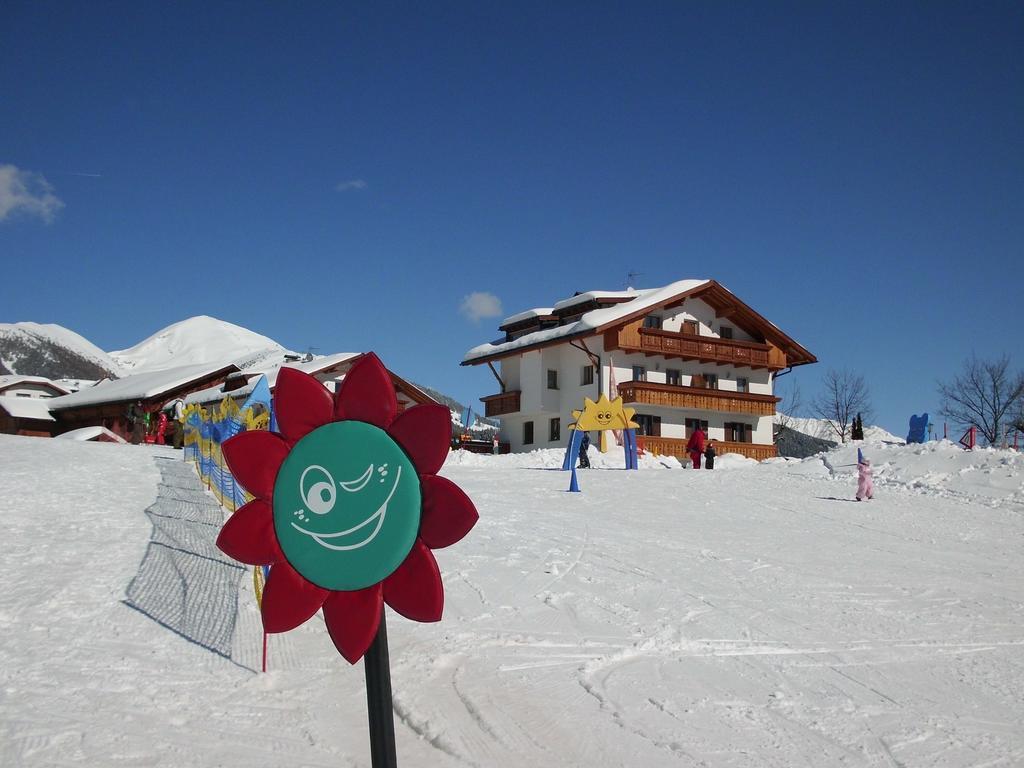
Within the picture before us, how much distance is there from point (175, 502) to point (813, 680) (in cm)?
958

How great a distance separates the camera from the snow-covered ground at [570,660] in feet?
14.0

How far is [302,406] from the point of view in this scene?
3.47 meters

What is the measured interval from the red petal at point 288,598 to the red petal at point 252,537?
0.24ft

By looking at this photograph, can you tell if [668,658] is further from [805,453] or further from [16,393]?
[16,393]

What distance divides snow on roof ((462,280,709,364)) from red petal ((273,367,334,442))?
3292 centimetres

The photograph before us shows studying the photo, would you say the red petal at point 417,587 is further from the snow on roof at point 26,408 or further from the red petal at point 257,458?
the snow on roof at point 26,408

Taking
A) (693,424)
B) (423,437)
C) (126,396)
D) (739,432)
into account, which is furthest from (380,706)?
(126,396)

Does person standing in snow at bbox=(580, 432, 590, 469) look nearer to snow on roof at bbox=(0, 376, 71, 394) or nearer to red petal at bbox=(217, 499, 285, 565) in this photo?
red petal at bbox=(217, 499, 285, 565)

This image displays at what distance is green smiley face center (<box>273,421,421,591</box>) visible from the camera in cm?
335

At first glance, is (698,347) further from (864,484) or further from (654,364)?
(864,484)

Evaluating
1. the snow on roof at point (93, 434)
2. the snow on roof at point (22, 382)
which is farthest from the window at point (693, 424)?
the snow on roof at point (22, 382)

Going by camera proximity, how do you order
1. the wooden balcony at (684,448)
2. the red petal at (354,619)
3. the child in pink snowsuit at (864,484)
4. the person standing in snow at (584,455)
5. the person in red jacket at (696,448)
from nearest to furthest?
the red petal at (354,619) → the child in pink snowsuit at (864,484) → the person in red jacket at (696,448) → the person standing in snow at (584,455) → the wooden balcony at (684,448)

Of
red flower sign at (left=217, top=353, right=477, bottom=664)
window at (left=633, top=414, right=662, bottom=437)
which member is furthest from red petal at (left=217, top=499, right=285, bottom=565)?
window at (left=633, top=414, right=662, bottom=437)

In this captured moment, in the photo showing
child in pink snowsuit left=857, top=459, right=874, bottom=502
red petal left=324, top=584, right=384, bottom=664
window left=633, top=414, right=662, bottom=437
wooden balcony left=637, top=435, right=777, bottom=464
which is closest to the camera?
red petal left=324, top=584, right=384, bottom=664
